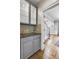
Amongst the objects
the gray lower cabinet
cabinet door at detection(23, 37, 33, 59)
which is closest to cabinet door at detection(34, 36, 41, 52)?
the gray lower cabinet

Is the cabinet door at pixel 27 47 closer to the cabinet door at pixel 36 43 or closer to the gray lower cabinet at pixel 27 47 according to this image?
the gray lower cabinet at pixel 27 47

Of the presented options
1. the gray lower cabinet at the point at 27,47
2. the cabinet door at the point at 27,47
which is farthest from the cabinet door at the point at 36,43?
the cabinet door at the point at 27,47

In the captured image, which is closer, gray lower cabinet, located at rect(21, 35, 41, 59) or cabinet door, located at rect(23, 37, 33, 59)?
gray lower cabinet, located at rect(21, 35, 41, 59)

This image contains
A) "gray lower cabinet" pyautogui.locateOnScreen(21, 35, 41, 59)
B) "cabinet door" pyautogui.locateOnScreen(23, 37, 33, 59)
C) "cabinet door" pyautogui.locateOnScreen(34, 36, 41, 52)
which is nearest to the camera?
"gray lower cabinet" pyautogui.locateOnScreen(21, 35, 41, 59)

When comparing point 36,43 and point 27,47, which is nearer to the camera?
point 27,47

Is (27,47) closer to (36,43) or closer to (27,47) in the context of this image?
(27,47)

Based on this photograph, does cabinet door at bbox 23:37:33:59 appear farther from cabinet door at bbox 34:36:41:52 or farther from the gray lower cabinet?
cabinet door at bbox 34:36:41:52

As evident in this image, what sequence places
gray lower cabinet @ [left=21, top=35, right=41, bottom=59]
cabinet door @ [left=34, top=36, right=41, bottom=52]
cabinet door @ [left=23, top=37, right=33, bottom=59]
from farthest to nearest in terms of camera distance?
1. cabinet door @ [left=34, top=36, right=41, bottom=52]
2. cabinet door @ [left=23, top=37, right=33, bottom=59]
3. gray lower cabinet @ [left=21, top=35, right=41, bottom=59]

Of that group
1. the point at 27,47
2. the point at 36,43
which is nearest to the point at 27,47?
the point at 27,47

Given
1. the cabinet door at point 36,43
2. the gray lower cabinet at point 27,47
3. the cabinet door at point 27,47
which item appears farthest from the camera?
the cabinet door at point 36,43
